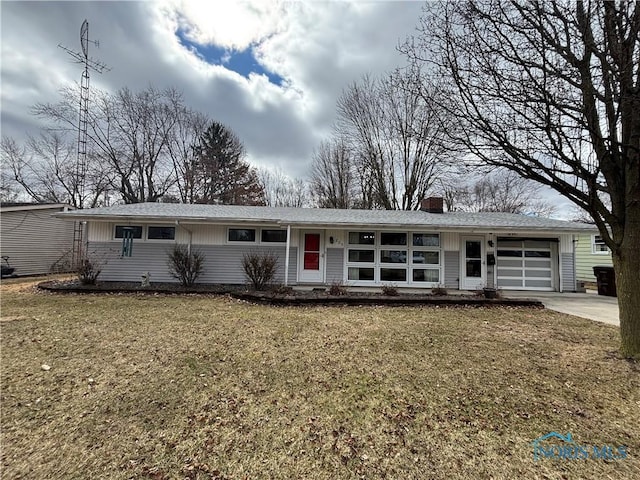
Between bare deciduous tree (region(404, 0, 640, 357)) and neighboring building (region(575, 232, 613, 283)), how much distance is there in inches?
537

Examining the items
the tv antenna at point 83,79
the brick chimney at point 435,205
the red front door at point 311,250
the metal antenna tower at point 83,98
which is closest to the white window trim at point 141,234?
the metal antenna tower at point 83,98

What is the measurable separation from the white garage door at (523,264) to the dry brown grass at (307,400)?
5.33m

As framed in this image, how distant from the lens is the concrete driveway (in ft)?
23.1

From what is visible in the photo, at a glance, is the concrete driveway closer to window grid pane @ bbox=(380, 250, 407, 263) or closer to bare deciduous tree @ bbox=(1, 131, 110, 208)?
window grid pane @ bbox=(380, 250, 407, 263)

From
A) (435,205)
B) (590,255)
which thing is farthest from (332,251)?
(590,255)

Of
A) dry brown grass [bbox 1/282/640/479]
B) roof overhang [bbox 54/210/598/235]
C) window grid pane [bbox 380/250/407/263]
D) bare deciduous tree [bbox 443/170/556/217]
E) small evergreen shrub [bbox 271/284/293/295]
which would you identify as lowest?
dry brown grass [bbox 1/282/640/479]

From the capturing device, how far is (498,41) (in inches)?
160

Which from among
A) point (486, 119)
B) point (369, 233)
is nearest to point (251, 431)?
point (486, 119)

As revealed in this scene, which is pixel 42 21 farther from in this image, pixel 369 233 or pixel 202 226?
pixel 369 233

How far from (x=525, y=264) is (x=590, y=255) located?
7.86 meters

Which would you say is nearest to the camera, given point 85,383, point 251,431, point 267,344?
point 251,431

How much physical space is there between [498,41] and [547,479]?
16.1ft

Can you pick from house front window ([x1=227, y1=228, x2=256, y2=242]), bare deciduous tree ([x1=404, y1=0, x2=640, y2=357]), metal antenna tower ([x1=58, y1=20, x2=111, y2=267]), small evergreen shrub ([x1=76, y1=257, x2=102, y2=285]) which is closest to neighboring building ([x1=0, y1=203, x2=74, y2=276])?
metal antenna tower ([x1=58, y1=20, x2=111, y2=267])

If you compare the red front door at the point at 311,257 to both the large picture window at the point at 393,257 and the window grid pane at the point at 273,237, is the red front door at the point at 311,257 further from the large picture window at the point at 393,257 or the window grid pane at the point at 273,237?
the large picture window at the point at 393,257
